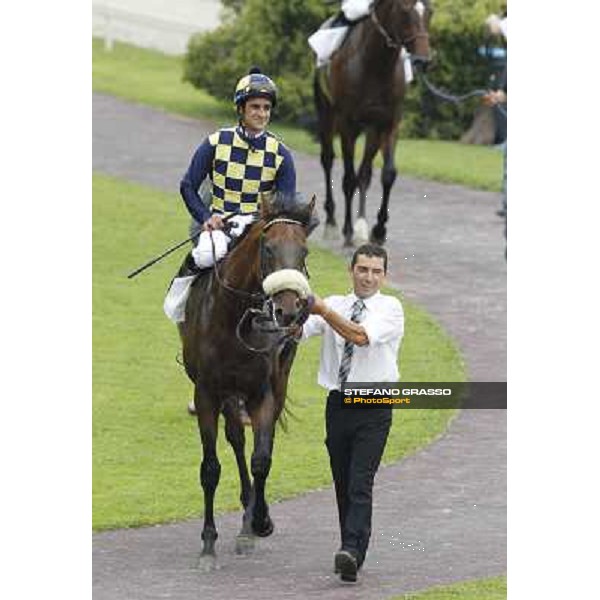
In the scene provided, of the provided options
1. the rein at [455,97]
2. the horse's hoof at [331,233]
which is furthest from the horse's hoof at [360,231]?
the rein at [455,97]

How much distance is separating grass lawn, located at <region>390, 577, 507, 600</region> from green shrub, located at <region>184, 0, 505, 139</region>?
47.0 feet

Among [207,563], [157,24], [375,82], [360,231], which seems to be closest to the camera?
[207,563]

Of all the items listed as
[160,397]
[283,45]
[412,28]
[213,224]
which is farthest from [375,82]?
[213,224]

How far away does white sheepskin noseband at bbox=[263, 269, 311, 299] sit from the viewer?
29.1ft

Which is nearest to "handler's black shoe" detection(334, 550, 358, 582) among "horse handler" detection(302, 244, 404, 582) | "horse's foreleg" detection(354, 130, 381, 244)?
"horse handler" detection(302, 244, 404, 582)

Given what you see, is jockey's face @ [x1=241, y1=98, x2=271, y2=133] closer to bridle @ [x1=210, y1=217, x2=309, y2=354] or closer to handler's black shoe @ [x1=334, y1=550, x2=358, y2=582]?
bridle @ [x1=210, y1=217, x2=309, y2=354]

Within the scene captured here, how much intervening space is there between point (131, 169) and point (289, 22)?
104 inches

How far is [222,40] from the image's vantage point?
24750 mm

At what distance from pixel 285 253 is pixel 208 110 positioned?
16.5m

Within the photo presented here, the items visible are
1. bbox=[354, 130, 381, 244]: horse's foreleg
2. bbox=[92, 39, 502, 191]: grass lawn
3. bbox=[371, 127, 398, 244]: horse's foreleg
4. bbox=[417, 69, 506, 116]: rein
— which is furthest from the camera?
bbox=[92, 39, 502, 191]: grass lawn

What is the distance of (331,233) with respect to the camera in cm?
1856

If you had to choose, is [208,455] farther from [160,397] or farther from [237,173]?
[160,397]

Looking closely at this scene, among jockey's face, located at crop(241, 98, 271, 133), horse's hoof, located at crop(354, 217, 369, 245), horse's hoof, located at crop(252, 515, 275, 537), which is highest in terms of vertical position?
jockey's face, located at crop(241, 98, 271, 133)
